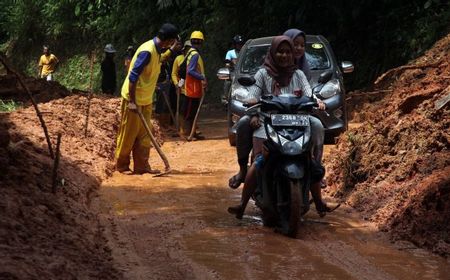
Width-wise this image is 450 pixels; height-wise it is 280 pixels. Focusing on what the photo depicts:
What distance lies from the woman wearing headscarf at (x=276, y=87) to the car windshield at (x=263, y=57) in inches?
211

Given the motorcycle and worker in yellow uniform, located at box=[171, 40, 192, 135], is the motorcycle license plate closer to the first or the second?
the motorcycle

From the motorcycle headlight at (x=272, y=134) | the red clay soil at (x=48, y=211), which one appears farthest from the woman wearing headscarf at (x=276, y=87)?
the red clay soil at (x=48, y=211)

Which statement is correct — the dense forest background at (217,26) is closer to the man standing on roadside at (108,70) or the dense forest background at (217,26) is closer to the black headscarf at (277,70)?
the man standing on roadside at (108,70)

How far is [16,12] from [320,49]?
26528 millimetres

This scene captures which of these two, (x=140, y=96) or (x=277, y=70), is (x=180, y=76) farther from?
(x=277, y=70)

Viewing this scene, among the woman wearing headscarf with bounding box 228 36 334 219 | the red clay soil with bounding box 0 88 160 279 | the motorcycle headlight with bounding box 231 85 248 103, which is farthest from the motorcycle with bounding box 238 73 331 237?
the motorcycle headlight with bounding box 231 85 248 103

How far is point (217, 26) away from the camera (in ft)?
79.0

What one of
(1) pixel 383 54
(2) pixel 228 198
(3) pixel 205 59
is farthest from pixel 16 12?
(2) pixel 228 198

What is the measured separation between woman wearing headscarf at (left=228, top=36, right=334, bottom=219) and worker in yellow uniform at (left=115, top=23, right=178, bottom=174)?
2660mm

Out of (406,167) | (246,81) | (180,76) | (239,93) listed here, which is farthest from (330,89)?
(246,81)

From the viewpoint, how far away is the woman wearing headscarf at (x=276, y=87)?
6949 millimetres

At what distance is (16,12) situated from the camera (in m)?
36.2

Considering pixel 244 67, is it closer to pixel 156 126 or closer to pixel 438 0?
pixel 156 126

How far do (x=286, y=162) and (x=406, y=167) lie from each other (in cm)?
208
